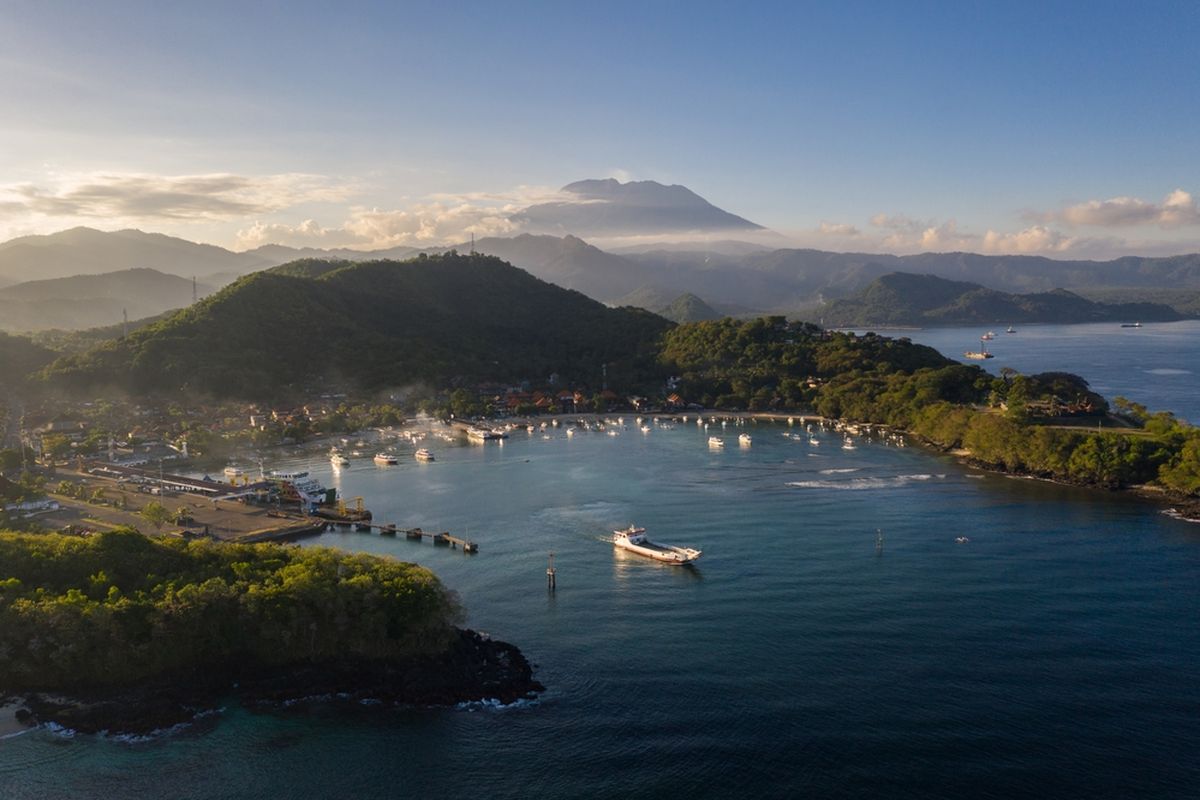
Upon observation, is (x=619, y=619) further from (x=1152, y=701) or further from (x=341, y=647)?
(x=1152, y=701)

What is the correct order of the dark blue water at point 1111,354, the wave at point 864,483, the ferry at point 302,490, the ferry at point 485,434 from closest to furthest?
the ferry at point 302,490 < the wave at point 864,483 < the ferry at point 485,434 < the dark blue water at point 1111,354

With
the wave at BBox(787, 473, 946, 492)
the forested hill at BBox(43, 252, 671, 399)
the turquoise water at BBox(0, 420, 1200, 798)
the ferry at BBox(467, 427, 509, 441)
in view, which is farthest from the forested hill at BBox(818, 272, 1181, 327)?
the turquoise water at BBox(0, 420, 1200, 798)

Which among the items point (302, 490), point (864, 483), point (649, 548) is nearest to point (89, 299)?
point (302, 490)

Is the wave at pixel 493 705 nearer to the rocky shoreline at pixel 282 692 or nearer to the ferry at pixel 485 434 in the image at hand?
the rocky shoreline at pixel 282 692

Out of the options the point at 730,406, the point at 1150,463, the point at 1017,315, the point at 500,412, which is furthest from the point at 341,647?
the point at 1017,315

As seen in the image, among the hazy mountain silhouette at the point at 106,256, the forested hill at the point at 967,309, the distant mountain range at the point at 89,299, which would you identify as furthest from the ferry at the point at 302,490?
the hazy mountain silhouette at the point at 106,256

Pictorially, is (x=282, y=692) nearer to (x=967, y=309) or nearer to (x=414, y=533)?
(x=414, y=533)
